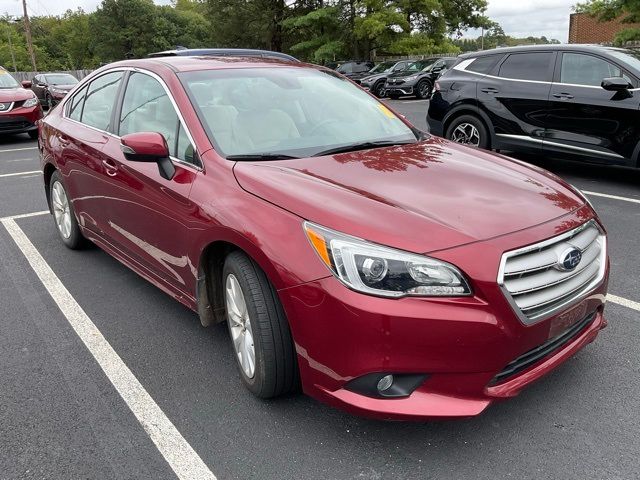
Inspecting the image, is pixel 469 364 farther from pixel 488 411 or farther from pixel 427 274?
pixel 488 411

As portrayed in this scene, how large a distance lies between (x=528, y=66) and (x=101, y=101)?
215 inches

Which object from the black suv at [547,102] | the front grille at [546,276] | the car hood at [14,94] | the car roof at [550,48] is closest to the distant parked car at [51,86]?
the car hood at [14,94]

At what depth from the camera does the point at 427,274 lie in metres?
2.21

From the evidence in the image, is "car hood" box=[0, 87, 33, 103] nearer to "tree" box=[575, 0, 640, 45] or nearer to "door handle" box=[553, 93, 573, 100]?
"door handle" box=[553, 93, 573, 100]

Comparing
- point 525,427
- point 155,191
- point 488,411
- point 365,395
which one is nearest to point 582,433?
point 525,427

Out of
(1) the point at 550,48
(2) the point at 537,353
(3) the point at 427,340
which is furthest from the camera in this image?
(1) the point at 550,48

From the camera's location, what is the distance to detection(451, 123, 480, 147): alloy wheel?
7.92 m

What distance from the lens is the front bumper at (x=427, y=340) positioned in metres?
2.16

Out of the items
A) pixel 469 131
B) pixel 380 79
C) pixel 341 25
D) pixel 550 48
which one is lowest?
pixel 380 79

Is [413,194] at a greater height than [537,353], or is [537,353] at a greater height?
[413,194]

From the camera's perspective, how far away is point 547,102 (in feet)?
23.2

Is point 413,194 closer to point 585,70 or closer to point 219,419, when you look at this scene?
point 219,419

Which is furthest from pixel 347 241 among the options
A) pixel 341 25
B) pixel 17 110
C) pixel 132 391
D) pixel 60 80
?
pixel 341 25

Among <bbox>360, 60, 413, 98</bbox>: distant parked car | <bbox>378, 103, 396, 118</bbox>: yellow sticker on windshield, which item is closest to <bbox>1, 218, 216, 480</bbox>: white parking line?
<bbox>378, 103, 396, 118</bbox>: yellow sticker on windshield
